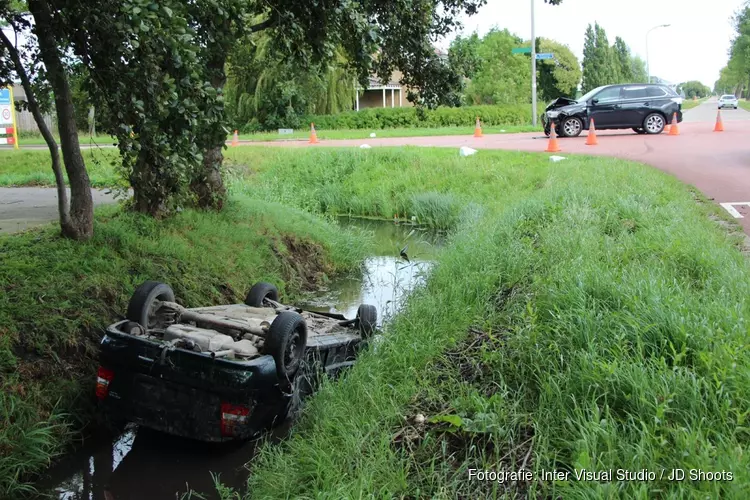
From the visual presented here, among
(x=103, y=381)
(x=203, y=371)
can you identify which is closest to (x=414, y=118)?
(x=103, y=381)

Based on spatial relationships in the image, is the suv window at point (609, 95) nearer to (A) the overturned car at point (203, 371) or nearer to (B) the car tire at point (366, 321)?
(B) the car tire at point (366, 321)

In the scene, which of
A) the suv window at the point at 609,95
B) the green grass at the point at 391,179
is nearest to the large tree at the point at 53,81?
the green grass at the point at 391,179

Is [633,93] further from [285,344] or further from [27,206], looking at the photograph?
[285,344]

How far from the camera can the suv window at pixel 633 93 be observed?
23875mm

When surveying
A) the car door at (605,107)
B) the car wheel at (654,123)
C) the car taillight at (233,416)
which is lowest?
the car taillight at (233,416)

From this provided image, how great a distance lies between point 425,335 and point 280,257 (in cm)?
606

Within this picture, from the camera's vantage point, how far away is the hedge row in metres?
41.1

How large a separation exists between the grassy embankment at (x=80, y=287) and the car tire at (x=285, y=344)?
6.61ft

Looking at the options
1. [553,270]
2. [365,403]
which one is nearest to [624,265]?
[553,270]

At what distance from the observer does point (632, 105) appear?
23828 millimetres

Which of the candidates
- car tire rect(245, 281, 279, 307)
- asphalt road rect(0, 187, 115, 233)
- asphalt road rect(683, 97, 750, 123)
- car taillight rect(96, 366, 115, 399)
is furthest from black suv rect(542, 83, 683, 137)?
car taillight rect(96, 366, 115, 399)

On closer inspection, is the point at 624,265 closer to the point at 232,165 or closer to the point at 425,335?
the point at 425,335

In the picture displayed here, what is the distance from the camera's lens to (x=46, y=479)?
18.4 ft

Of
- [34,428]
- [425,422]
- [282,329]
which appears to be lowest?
[34,428]
